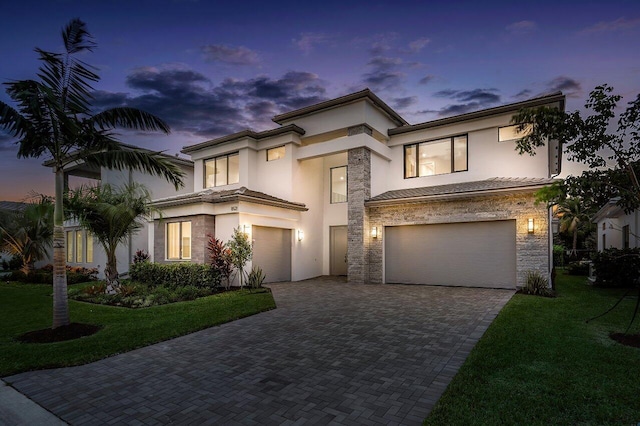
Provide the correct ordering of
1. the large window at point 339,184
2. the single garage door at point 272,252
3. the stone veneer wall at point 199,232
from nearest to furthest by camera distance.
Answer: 1. the stone veneer wall at point 199,232
2. the single garage door at point 272,252
3. the large window at point 339,184

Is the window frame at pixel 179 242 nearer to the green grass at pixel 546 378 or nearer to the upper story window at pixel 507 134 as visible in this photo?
the green grass at pixel 546 378

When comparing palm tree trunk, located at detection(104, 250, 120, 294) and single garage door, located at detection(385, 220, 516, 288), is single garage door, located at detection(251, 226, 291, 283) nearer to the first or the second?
single garage door, located at detection(385, 220, 516, 288)

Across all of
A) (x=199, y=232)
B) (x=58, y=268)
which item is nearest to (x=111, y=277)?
(x=199, y=232)

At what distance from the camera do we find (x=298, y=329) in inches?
287

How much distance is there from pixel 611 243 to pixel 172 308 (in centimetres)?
2160

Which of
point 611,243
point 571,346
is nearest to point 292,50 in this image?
point 571,346

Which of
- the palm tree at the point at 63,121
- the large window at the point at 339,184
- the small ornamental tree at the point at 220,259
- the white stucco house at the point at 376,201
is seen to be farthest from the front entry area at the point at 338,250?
the palm tree at the point at 63,121

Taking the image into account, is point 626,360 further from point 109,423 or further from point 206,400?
point 109,423

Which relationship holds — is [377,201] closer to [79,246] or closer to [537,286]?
[537,286]

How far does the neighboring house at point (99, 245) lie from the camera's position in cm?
1822

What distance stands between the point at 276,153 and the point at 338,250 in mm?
5995

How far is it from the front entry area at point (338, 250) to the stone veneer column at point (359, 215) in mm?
2626

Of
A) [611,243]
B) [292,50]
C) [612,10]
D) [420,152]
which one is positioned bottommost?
[611,243]

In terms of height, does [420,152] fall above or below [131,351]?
above
